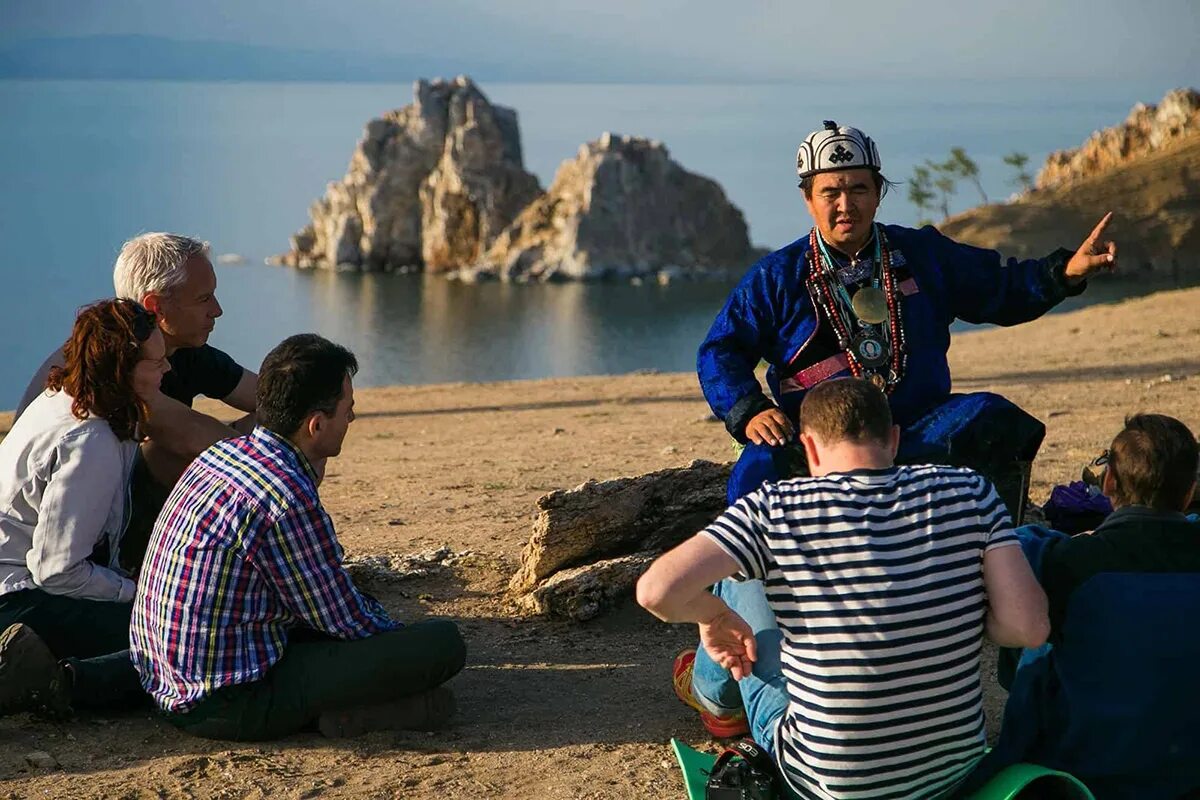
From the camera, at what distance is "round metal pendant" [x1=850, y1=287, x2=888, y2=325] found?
16.1 ft

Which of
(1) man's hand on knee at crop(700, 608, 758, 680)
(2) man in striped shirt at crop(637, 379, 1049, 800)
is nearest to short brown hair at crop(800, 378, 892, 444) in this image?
(2) man in striped shirt at crop(637, 379, 1049, 800)

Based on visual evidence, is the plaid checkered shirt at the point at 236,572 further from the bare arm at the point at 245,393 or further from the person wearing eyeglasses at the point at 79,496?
the bare arm at the point at 245,393

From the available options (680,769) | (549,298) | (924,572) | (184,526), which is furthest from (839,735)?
(549,298)

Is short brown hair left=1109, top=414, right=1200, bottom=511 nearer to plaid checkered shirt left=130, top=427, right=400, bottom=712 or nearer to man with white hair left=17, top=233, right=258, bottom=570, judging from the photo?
plaid checkered shirt left=130, top=427, right=400, bottom=712

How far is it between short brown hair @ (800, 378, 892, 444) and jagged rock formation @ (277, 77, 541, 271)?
9122 centimetres

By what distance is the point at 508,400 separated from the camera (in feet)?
49.3

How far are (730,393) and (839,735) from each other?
1686 mm

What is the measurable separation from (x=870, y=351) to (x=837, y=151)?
0.67 metres

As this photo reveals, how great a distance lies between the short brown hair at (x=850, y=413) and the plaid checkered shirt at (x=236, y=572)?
157cm

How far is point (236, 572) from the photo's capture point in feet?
13.4

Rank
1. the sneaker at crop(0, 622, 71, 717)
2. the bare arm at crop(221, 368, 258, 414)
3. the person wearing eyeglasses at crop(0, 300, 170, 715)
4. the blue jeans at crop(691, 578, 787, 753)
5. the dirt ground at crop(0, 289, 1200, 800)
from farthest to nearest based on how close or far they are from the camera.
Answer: the bare arm at crop(221, 368, 258, 414) < the person wearing eyeglasses at crop(0, 300, 170, 715) < the sneaker at crop(0, 622, 71, 717) < the dirt ground at crop(0, 289, 1200, 800) < the blue jeans at crop(691, 578, 787, 753)

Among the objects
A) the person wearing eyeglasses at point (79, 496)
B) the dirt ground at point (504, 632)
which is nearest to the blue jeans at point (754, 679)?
the dirt ground at point (504, 632)

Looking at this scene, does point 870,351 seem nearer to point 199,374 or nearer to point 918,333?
point 918,333

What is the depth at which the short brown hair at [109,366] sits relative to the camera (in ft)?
14.5
